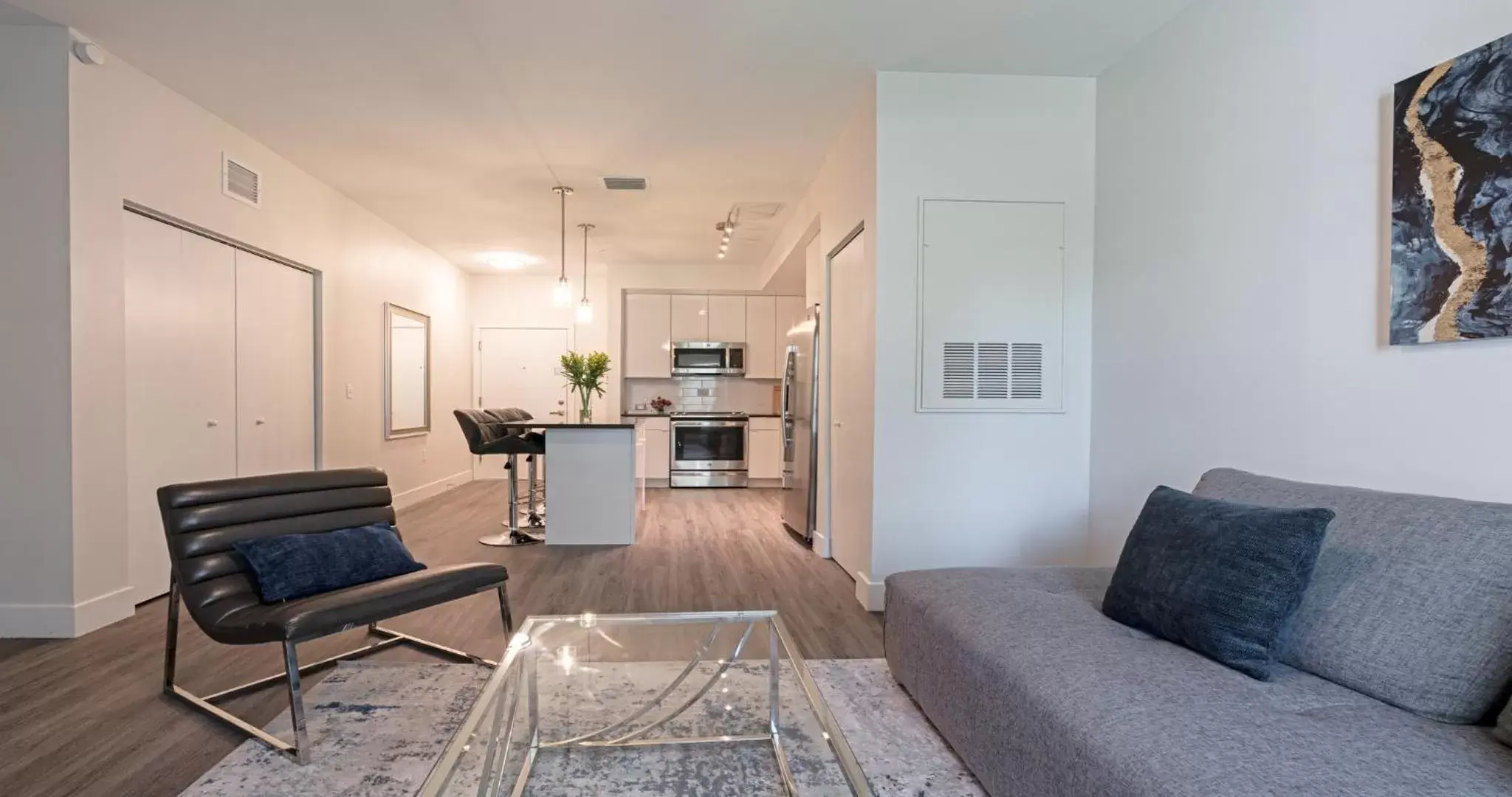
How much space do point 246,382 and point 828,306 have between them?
3.58 m

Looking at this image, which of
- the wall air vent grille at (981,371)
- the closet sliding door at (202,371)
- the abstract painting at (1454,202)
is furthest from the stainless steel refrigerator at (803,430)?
the closet sliding door at (202,371)

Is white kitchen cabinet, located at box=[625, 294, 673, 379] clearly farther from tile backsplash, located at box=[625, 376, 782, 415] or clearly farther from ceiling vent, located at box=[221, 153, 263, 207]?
ceiling vent, located at box=[221, 153, 263, 207]

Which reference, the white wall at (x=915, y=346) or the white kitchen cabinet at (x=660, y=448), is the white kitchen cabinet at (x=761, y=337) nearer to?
the white kitchen cabinet at (x=660, y=448)

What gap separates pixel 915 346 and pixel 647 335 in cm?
519

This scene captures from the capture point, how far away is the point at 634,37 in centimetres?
301

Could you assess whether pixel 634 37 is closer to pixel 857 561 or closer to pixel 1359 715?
pixel 857 561

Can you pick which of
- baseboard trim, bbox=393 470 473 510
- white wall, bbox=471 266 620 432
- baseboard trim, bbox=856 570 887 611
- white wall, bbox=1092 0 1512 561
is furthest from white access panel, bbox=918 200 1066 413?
white wall, bbox=471 266 620 432

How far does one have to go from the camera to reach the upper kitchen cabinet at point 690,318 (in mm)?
8102

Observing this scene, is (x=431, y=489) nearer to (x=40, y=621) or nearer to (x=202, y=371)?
(x=202, y=371)

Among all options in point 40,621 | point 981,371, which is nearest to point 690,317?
point 981,371

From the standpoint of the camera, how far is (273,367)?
14.8 ft

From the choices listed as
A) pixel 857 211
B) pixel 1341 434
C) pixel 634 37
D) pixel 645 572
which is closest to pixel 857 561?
pixel 645 572

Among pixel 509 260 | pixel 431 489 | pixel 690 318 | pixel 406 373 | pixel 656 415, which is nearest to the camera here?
pixel 406 373

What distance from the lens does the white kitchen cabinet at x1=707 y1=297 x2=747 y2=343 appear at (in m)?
8.11
